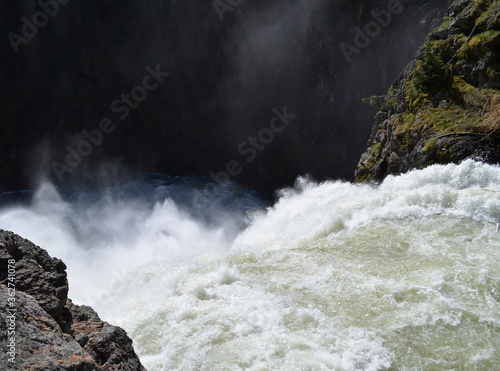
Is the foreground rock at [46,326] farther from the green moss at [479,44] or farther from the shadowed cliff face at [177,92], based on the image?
the shadowed cliff face at [177,92]

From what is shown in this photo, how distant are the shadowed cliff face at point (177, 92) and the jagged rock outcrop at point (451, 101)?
739 cm

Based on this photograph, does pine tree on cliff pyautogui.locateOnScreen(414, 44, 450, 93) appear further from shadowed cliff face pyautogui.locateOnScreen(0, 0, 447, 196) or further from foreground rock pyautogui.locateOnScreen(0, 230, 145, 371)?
foreground rock pyautogui.locateOnScreen(0, 230, 145, 371)

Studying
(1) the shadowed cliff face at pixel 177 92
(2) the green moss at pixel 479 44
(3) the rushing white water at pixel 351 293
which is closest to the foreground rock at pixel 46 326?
(3) the rushing white water at pixel 351 293

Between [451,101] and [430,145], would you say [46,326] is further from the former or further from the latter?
[451,101]

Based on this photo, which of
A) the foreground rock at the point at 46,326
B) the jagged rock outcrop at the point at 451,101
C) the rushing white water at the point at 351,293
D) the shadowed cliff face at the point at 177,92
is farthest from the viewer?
the shadowed cliff face at the point at 177,92

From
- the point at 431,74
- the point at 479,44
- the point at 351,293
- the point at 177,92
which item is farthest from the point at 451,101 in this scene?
the point at 177,92

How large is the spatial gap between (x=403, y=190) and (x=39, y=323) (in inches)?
295

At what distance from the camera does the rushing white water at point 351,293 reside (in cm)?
466

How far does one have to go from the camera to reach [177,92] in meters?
23.9

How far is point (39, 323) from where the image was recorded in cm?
364

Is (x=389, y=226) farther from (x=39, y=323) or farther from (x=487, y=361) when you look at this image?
(x=39, y=323)

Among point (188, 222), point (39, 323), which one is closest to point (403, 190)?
point (39, 323)

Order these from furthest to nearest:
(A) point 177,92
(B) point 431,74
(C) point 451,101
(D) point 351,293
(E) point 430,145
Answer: (A) point 177,92, (B) point 431,74, (C) point 451,101, (E) point 430,145, (D) point 351,293

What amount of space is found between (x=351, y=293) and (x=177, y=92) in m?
20.8
